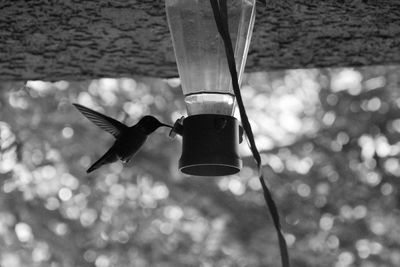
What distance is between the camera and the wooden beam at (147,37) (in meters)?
2.10

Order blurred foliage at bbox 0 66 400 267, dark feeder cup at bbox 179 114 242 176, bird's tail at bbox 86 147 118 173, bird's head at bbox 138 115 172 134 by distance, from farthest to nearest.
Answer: blurred foliage at bbox 0 66 400 267 < bird's tail at bbox 86 147 118 173 < bird's head at bbox 138 115 172 134 < dark feeder cup at bbox 179 114 242 176

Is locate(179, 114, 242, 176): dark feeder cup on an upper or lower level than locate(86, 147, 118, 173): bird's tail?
upper

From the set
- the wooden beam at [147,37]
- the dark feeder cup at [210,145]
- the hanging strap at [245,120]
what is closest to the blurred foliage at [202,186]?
the wooden beam at [147,37]

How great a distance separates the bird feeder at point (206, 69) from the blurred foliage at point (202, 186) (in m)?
3.56

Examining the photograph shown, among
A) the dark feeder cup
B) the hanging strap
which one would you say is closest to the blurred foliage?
the dark feeder cup

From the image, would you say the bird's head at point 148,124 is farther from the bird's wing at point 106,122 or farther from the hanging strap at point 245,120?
the hanging strap at point 245,120

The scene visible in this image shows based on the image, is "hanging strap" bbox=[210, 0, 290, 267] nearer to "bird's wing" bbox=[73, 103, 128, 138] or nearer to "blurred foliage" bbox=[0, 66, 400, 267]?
"bird's wing" bbox=[73, 103, 128, 138]

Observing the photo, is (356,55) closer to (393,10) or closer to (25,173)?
(393,10)

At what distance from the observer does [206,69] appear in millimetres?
1864

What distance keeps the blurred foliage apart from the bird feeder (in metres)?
3.56

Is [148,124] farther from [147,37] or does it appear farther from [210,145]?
[147,37]

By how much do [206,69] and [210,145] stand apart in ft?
0.72

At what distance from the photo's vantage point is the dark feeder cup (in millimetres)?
1728

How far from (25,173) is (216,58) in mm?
3820
